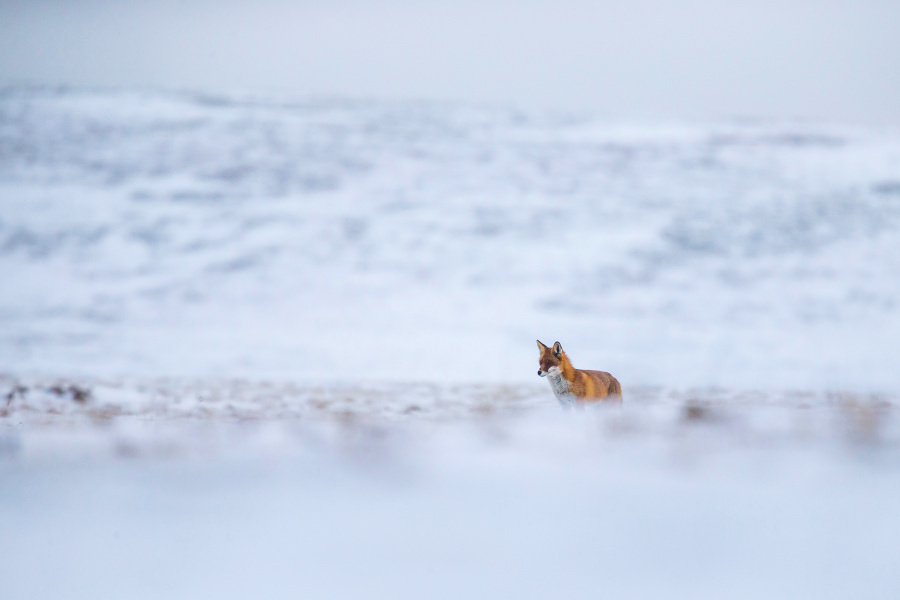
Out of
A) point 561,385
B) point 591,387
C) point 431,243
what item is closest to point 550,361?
point 561,385

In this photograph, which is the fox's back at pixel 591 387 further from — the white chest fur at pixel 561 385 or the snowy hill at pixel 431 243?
the snowy hill at pixel 431 243

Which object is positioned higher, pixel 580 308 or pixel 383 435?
pixel 580 308

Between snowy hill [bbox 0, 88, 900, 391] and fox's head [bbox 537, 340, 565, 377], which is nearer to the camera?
fox's head [bbox 537, 340, 565, 377]

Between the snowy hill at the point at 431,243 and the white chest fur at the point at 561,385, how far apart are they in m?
2.19

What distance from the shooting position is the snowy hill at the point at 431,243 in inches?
302

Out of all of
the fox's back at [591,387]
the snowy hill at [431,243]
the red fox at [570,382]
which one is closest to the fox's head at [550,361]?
the red fox at [570,382]

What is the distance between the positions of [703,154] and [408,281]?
745 centimetres

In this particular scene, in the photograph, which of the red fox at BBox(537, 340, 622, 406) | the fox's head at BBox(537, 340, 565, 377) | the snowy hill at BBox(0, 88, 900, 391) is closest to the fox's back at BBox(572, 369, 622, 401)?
the red fox at BBox(537, 340, 622, 406)

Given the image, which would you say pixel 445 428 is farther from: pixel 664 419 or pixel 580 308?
pixel 580 308

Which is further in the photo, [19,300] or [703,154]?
[703,154]

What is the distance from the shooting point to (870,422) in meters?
3.88

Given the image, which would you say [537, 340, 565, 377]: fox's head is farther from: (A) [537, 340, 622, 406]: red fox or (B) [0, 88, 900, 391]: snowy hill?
(B) [0, 88, 900, 391]: snowy hill

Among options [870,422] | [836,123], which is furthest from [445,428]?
[836,123]

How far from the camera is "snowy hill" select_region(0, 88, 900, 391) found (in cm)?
766
